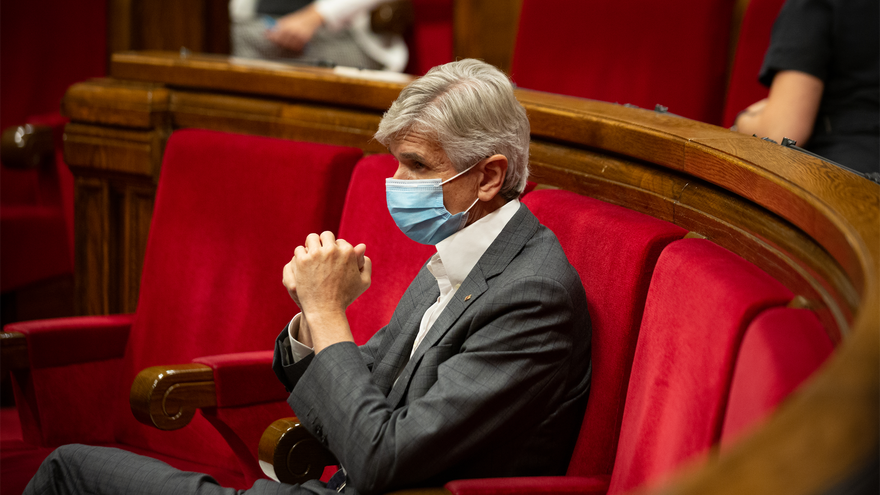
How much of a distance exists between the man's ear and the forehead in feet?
0.17

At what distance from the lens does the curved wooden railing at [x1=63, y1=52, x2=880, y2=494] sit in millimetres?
328

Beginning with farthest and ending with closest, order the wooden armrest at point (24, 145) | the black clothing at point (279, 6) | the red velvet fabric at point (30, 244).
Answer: the black clothing at point (279, 6)
the red velvet fabric at point (30, 244)
the wooden armrest at point (24, 145)

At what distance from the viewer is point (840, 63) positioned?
149cm

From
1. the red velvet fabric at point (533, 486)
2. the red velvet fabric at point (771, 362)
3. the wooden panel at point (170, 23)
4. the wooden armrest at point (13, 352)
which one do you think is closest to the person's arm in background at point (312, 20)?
the wooden panel at point (170, 23)

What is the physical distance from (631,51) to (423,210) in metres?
1.17

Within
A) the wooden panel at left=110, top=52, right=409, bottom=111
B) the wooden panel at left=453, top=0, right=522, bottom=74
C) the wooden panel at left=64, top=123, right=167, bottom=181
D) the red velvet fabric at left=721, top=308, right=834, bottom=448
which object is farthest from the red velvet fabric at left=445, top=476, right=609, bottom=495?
the wooden panel at left=453, top=0, right=522, bottom=74

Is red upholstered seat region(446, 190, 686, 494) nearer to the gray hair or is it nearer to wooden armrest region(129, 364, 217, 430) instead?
the gray hair

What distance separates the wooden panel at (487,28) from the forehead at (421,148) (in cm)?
163

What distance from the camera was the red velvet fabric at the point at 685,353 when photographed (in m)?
0.71

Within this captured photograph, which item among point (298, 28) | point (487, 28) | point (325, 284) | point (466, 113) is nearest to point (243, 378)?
point (325, 284)

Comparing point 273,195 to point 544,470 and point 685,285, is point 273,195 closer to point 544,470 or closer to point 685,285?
point 544,470

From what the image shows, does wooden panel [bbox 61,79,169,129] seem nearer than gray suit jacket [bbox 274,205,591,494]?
No

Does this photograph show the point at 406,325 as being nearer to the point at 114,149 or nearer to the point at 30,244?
the point at 114,149

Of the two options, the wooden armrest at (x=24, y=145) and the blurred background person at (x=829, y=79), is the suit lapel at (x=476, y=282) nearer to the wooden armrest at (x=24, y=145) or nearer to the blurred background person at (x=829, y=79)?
the blurred background person at (x=829, y=79)
